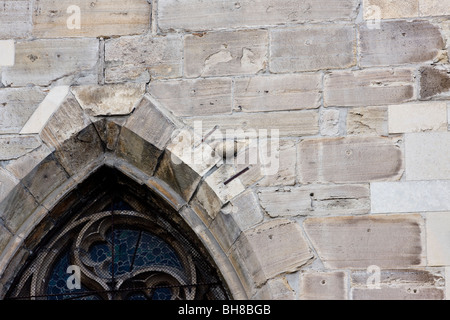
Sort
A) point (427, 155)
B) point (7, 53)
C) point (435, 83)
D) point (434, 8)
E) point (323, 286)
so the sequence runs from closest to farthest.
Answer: point (323, 286) < point (427, 155) < point (435, 83) < point (434, 8) < point (7, 53)

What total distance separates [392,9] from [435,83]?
1.47 feet

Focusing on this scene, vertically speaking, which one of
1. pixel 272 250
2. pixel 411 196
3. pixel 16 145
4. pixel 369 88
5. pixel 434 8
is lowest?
pixel 272 250

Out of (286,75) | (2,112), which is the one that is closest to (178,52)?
(286,75)

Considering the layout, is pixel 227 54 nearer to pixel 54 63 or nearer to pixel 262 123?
pixel 262 123

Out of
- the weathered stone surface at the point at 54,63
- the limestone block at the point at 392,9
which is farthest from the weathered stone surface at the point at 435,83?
the weathered stone surface at the point at 54,63

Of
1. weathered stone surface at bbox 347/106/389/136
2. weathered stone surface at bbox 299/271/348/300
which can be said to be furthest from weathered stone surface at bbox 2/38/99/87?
weathered stone surface at bbox 299/271/348/300

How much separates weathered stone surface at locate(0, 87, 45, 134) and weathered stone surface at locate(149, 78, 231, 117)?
610mm

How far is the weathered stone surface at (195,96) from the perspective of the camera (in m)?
5.12

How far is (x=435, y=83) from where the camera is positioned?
197 inches

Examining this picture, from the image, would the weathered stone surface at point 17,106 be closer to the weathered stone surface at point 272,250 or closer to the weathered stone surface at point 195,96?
the weathered stone surface at point 195,96

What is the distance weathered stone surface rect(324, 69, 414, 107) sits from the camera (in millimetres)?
5000

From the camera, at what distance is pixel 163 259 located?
5.37m

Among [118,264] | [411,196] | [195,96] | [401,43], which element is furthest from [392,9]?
[118,264]
